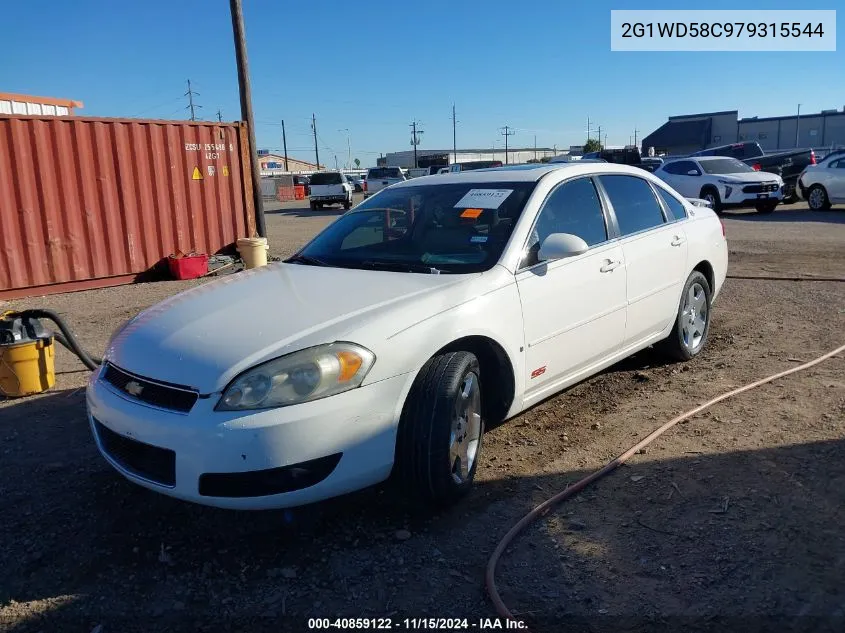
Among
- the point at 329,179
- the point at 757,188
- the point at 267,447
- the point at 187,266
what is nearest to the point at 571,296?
the point at 267,447

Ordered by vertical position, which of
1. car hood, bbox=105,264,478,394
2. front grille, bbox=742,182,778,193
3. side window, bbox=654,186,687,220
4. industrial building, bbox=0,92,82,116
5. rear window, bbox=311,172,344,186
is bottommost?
car hood, bbox=105,264,478,394

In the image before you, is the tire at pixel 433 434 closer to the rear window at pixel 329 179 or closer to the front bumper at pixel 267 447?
the front bumper at pixel 267 447

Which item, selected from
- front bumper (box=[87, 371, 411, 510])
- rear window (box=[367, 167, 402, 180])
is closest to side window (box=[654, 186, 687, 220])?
front bumper (box=[87, 371, 411, 510])

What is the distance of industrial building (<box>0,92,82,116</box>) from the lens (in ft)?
54.4

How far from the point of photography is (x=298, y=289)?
3686mm

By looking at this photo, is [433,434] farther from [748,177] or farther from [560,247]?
[748,177]

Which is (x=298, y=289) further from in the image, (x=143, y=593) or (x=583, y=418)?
(x=583, y=418)

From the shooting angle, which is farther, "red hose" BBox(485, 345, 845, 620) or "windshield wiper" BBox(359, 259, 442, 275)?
"windshield wiper" BBox(359, 259, 442, 275)

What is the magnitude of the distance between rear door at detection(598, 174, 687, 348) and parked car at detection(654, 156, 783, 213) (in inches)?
551

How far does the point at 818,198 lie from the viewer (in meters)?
18.0

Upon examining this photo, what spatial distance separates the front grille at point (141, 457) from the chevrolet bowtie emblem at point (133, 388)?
0.19m

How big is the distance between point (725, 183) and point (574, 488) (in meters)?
16.5

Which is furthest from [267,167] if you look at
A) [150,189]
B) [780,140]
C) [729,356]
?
[729,356]

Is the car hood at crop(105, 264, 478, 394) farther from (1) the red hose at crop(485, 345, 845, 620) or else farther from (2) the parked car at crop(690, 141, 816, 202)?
(2) the parked car at crop(690, 141, 816, 202)
